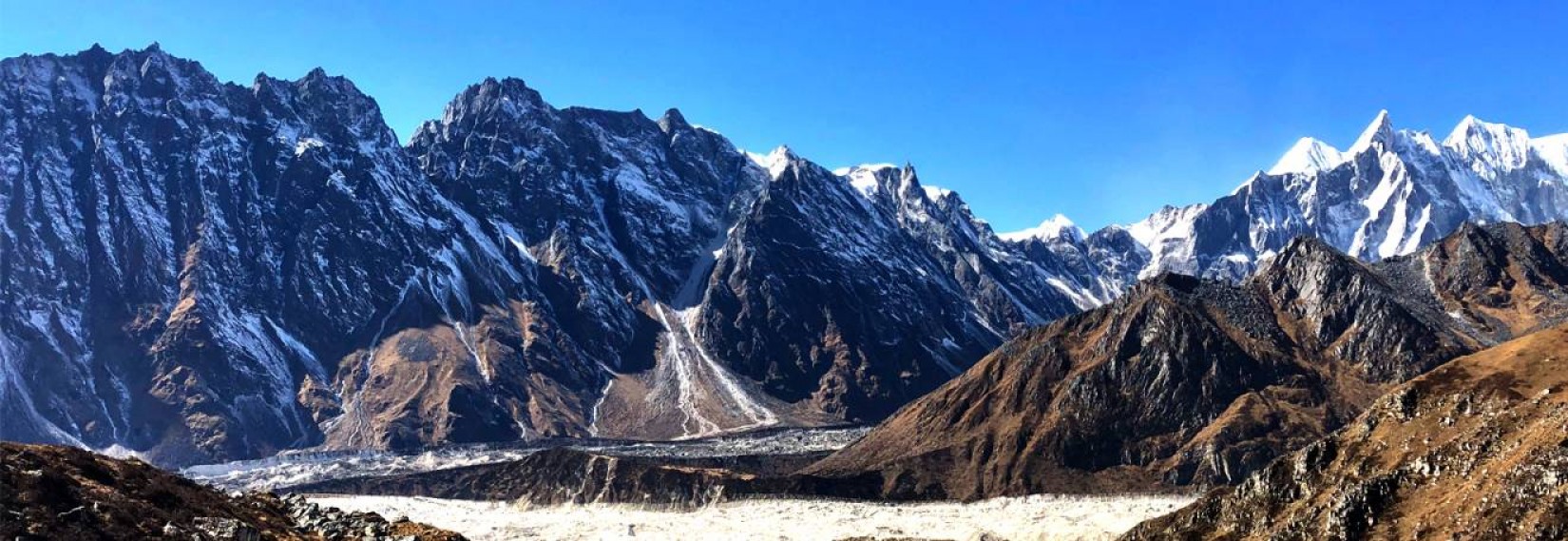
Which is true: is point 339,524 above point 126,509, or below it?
below

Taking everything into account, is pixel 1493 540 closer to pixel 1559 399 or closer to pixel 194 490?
pixel 1559 399

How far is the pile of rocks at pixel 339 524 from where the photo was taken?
123438mm

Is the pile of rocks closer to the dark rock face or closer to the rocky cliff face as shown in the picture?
the rocky cliff face

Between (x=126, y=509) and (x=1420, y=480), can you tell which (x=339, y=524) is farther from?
(x=1420, y=480)

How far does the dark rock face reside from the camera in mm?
129125

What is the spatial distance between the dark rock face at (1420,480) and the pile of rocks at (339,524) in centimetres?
10436

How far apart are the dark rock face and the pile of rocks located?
104m

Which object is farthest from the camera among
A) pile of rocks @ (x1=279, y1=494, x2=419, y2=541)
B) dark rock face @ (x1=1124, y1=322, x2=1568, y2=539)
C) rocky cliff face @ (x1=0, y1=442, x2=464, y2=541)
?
dark rock face @ (x1=1124, y1=322, x2=1568, y2=539)

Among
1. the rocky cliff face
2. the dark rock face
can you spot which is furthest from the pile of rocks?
the dark rock face

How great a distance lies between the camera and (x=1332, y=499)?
15350cm

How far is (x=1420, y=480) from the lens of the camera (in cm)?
14938

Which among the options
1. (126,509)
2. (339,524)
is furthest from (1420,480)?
(126,509)

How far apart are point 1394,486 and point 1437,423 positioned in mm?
21102

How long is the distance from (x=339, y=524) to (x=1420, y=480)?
122373 mm
